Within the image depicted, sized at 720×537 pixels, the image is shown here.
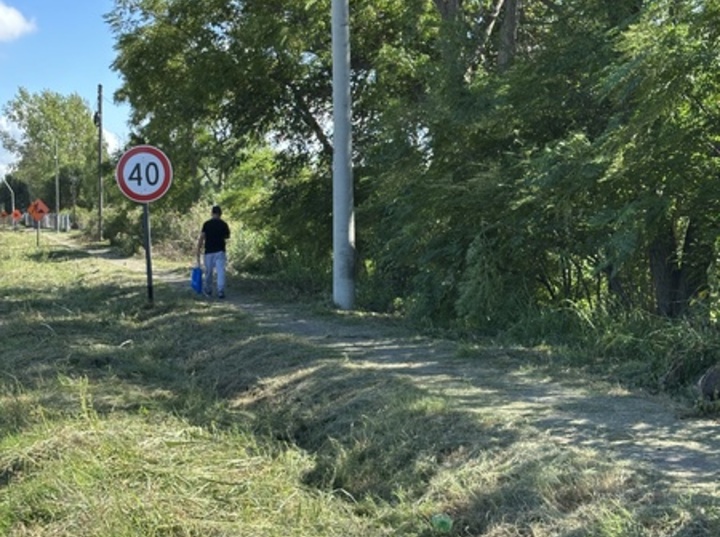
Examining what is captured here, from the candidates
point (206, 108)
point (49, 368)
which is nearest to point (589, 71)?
point (49, 368)

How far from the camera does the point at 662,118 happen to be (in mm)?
8055

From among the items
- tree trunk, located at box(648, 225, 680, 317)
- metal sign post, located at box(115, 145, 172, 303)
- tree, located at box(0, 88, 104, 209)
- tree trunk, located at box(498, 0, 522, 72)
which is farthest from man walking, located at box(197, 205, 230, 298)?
tree, located at box(0, 88, 104, 209)

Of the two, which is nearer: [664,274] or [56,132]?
[664,274]

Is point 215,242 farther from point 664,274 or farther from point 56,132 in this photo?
point 56,132

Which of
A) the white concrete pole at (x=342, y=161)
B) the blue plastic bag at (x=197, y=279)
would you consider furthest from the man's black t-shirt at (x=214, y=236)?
the white concrete pole at (x=342, y=161)

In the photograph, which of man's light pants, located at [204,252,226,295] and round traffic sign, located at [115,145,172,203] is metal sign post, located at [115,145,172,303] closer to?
round traffic sign, located at [115,145,172,203]

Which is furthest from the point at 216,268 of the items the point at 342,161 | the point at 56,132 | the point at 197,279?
the point at 56,132

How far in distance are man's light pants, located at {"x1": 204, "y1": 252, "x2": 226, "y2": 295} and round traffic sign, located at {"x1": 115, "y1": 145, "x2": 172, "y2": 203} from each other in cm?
245

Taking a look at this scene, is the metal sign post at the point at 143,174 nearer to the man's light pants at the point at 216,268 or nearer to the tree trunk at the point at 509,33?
the man's light pants at the point at 216,268

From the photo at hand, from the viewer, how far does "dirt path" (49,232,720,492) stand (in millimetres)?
4980

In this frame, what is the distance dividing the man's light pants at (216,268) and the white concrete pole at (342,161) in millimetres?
2729

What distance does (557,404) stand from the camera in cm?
636

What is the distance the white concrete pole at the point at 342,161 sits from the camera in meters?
12.4

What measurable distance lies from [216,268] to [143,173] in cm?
288
